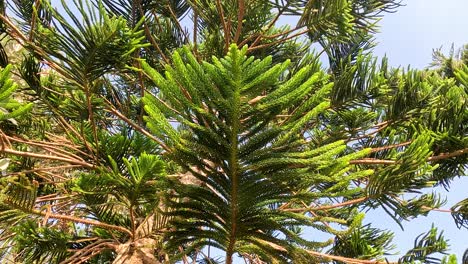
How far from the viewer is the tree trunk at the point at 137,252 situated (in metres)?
2.14

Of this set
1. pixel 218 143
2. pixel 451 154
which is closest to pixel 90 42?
pixel 218 143

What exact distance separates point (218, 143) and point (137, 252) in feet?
2.96

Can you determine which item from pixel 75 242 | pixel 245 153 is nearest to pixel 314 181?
pixel 245 153

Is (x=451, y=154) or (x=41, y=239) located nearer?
(x=41, y=239)

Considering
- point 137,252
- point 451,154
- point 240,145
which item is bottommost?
point 137,252

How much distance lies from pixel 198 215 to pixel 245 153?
33cm

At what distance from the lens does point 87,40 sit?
76.5 inches

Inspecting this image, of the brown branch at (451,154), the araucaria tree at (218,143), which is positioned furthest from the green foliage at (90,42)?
the brown branch at (451,154)

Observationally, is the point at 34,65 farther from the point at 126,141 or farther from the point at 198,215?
the point at 198,215

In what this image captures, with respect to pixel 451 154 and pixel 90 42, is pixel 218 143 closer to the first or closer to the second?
pixel 90 42

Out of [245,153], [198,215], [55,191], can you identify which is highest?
[55,191]

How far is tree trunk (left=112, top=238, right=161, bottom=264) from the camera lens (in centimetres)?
214

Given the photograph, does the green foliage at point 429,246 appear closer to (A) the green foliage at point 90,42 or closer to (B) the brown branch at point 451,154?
(B) the brown branch at point 451,154

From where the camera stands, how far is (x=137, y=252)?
2.18 metres
